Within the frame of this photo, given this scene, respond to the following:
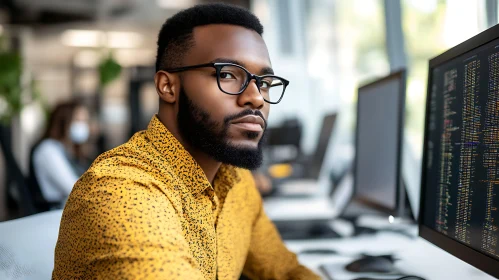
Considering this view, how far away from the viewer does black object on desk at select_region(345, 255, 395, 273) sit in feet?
3.76

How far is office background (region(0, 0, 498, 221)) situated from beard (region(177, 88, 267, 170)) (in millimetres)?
334

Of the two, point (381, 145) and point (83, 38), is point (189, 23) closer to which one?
point (381, 145)

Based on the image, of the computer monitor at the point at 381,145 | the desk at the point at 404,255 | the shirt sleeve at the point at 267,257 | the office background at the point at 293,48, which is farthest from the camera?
the office background at the point at 293,48

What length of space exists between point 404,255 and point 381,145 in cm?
36

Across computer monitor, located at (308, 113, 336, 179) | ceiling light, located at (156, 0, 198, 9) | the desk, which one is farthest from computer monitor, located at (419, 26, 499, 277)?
ceiling light, located at (156, 0, 198, 9)

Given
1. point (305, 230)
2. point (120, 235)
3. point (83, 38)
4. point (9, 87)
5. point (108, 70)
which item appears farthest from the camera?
point (83, 38)

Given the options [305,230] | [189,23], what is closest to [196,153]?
[189,23]

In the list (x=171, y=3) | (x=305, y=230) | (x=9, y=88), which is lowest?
(x=305, y=230)

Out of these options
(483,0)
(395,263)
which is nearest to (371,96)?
(483,0)

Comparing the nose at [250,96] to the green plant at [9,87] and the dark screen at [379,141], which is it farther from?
the green plant at [9,87]

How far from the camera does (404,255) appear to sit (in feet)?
4.27

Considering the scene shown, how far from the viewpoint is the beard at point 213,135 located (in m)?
0.93

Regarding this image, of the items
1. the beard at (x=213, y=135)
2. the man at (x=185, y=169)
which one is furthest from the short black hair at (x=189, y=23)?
the beard at (x=213, y=135)

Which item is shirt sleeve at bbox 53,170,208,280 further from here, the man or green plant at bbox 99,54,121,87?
green plant at bbox 99,54,121,87
